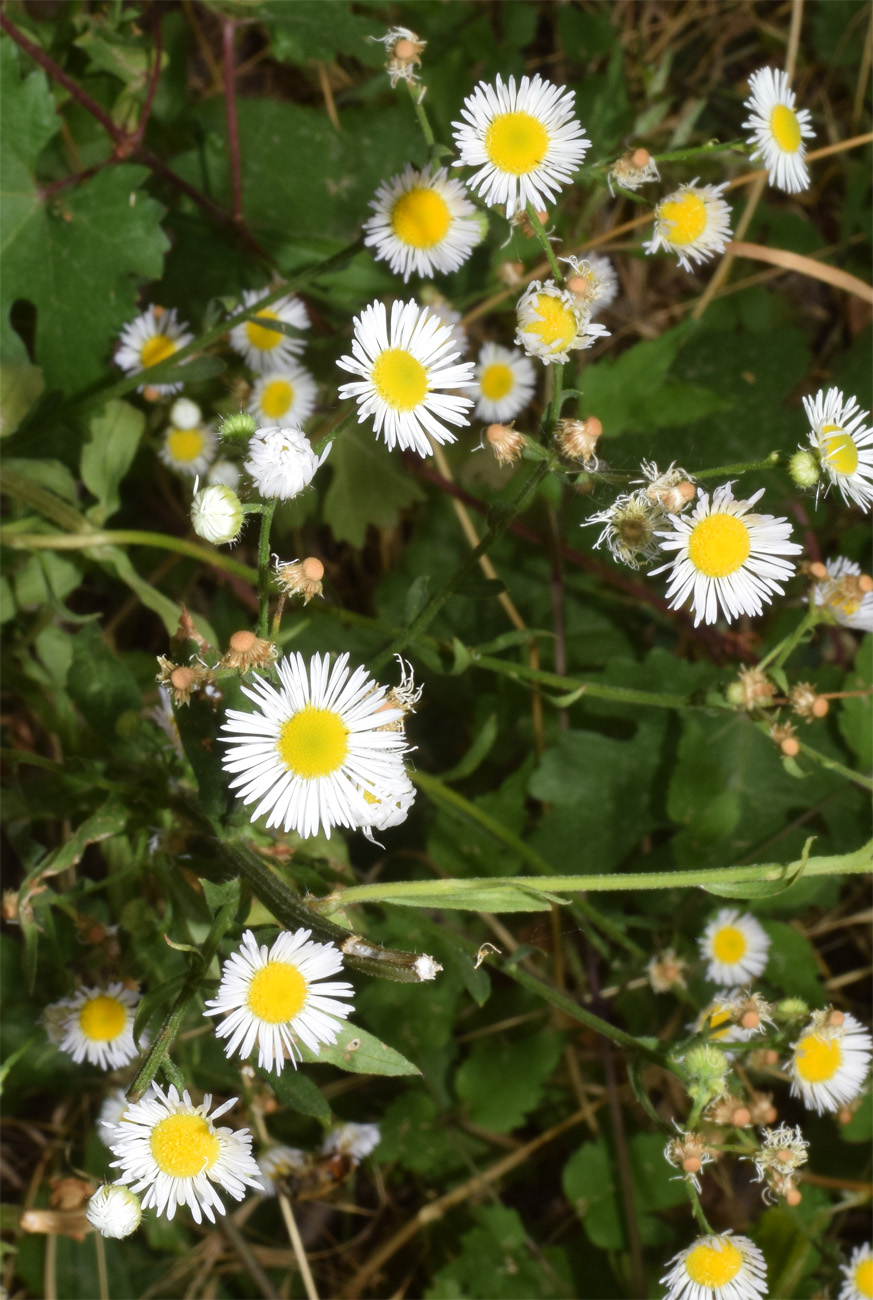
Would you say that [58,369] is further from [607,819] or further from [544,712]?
[607,819]

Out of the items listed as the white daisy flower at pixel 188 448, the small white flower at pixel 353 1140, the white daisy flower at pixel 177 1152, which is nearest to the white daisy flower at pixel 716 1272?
the white daisy flower at pixel 177 1152

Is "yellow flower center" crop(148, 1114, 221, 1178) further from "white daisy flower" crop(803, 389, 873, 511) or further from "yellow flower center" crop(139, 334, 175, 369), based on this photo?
"yellow flower center" crop(139, 334, 175, 369)

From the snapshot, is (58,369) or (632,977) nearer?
(58,369)

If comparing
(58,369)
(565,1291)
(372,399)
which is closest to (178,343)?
(58,369)

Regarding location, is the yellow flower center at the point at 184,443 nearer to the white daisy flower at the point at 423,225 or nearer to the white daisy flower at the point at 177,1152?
the white daisy flower at the point at 423,225

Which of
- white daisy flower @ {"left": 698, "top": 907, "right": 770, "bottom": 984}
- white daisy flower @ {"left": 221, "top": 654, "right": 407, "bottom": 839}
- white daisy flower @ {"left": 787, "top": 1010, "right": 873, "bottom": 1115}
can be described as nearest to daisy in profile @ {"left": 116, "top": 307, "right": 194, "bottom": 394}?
white daisy flower @ {"left": 221, "top": 654, "right": 407, "bottom": 839}
